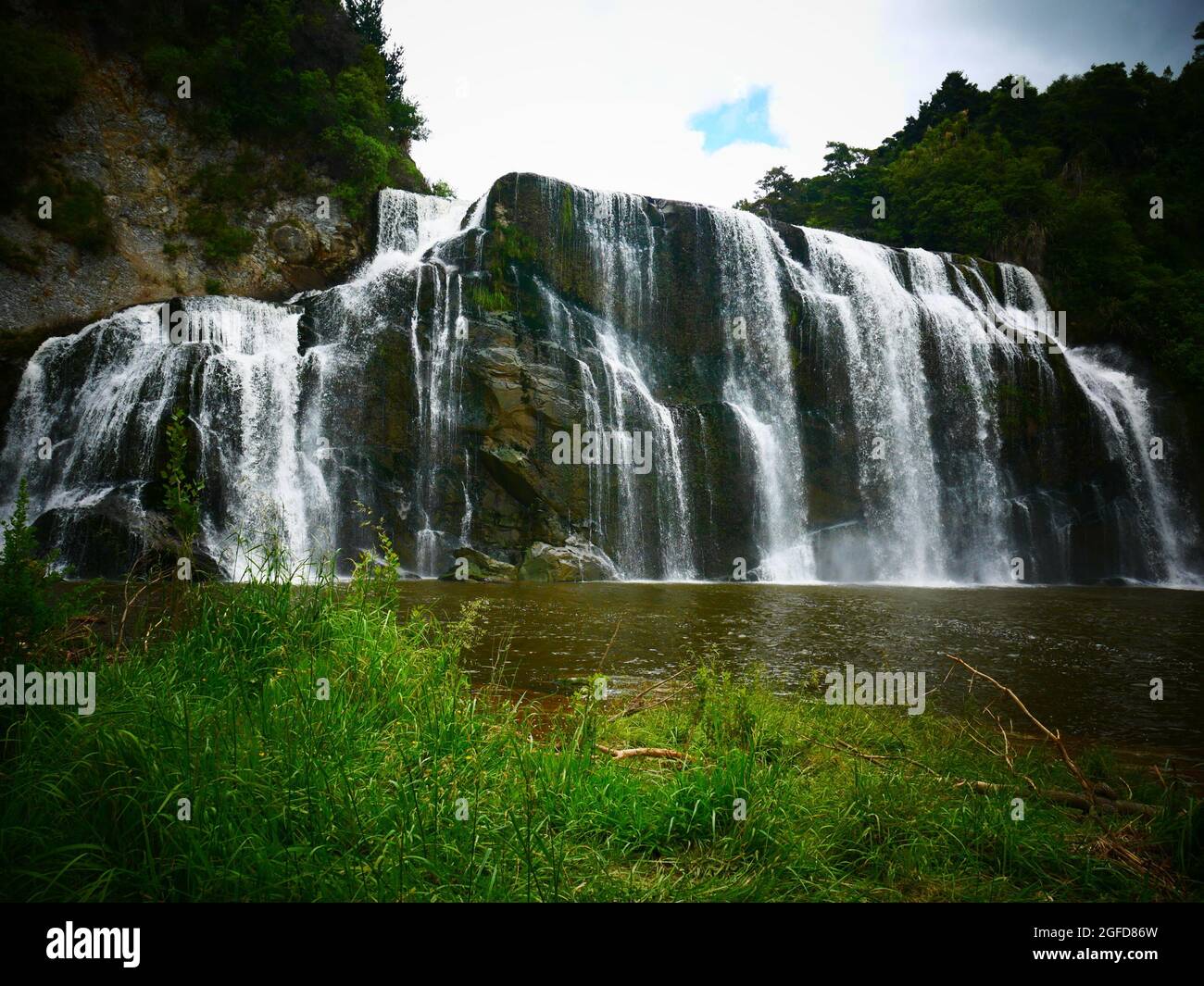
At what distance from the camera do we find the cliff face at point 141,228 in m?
18.6

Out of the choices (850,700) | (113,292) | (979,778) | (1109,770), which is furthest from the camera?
(113,292)

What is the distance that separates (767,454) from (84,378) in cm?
1815

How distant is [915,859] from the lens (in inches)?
108

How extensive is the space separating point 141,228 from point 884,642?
23.9 metres

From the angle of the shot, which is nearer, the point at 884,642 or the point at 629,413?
the point at 884,642

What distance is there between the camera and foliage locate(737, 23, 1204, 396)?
2591cm

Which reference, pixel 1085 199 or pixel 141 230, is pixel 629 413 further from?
pixel 1085 199

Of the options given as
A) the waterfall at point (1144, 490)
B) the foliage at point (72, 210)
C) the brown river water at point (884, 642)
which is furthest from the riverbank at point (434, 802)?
the waterfall at point (1144, 490)

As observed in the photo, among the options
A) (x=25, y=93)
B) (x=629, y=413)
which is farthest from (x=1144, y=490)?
(x=25, y=93)

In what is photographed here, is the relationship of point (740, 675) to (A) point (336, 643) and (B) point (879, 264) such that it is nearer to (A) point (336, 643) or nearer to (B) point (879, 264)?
(A) point (336, 643)

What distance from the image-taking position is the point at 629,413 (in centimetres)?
1956

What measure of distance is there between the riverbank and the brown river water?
181 cm

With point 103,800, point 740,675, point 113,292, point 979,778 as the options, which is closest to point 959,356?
point 740,675

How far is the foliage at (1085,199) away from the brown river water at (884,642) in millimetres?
16384
